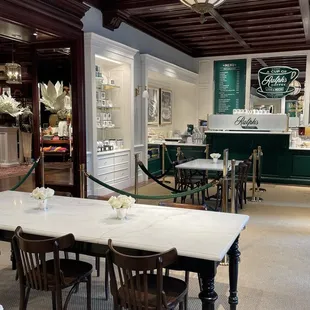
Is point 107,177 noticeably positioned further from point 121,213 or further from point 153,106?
point 121,213

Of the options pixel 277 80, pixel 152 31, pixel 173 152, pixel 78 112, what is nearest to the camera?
pixel 78 112

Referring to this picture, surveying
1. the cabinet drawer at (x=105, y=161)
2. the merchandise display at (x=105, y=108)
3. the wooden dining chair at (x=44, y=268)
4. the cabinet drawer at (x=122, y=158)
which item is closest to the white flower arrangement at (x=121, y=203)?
the wooden dining chair at (x=44, y=268)

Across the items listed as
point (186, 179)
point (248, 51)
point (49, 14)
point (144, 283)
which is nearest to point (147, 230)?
point (144, 283)

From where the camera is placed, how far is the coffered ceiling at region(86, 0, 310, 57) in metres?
6.49

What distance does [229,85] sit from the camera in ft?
35.7

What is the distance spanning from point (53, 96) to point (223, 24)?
388cm

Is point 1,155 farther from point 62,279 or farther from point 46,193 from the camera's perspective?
point 62,279

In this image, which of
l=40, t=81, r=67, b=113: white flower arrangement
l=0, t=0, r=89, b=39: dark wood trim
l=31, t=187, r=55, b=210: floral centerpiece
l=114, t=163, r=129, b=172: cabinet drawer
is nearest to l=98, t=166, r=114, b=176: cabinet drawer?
l=114, t=163, r=129, b=172: cabinet drawer

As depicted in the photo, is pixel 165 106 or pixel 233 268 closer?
pixel 233 268

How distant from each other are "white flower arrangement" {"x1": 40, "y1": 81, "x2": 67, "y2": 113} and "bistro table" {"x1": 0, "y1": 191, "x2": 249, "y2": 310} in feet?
12.0

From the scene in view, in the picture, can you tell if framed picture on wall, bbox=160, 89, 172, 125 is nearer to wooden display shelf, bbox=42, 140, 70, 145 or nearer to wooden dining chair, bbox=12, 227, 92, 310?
wooden display shelf, bbox=42, 140, 70, 145

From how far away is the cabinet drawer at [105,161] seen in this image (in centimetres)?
672

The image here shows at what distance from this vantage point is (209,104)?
11180 mm

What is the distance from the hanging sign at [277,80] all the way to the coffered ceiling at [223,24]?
27.5 inches
